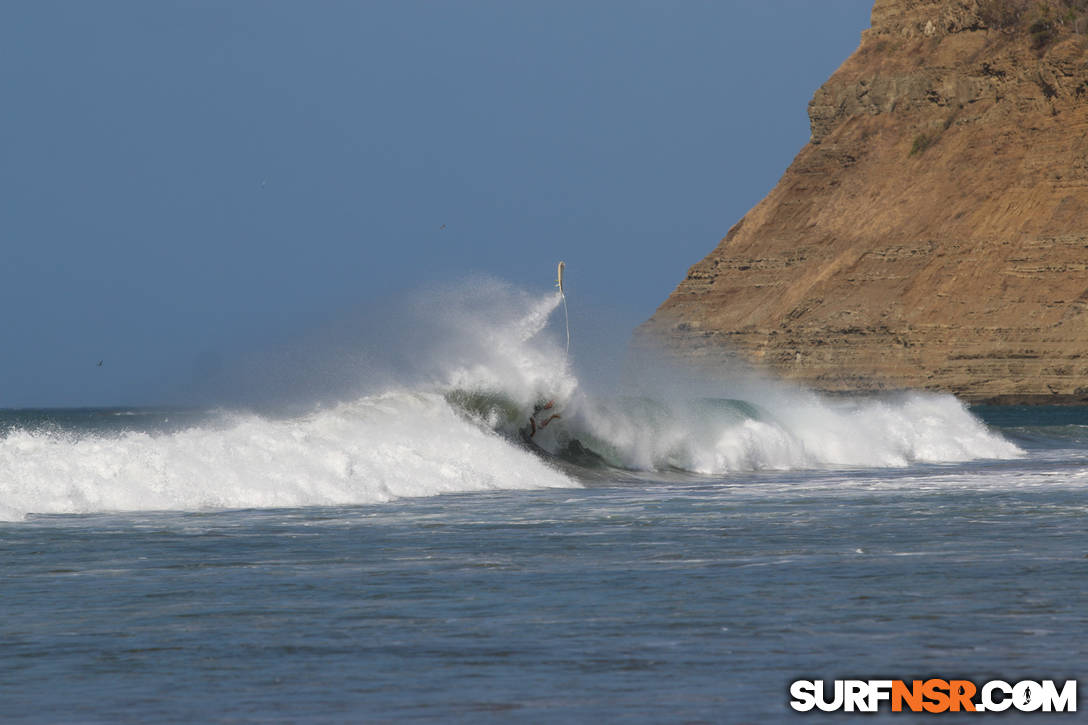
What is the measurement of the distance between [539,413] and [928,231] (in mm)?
81460

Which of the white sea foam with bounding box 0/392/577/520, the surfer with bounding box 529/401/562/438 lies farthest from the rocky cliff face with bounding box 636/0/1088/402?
the white sea foam with bounding box 0/392/577/520

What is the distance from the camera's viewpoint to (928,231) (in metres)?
105

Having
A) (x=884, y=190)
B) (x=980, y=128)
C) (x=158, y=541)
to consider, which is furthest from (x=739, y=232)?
(x=158, y=541)

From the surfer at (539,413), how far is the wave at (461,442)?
73 millimetres

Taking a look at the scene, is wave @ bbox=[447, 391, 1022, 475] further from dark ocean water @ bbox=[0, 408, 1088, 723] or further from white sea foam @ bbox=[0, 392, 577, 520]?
dark ocean water @ bbox=[0, 408, 1088, 723]

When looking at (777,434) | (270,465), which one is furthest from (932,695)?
(777,434)

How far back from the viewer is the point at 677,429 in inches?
1235

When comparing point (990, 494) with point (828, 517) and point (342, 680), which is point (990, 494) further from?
point (342, 680)

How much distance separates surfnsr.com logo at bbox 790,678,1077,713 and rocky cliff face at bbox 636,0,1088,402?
89.6m

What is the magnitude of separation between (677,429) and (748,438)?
184cm

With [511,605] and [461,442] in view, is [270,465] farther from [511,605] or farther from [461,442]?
[511,605]

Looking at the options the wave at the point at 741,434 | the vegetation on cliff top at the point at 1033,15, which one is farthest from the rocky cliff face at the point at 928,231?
the wave at the point at 741,434

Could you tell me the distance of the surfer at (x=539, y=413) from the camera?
1105 inches

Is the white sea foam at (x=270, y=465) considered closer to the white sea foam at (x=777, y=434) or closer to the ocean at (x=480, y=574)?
the ocean at (x=480, y=574)
